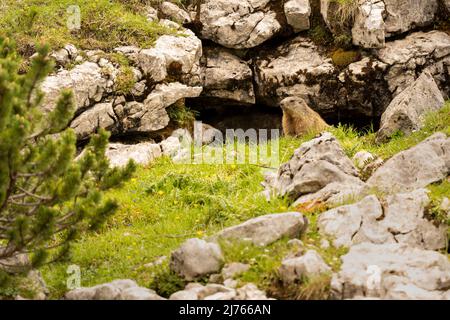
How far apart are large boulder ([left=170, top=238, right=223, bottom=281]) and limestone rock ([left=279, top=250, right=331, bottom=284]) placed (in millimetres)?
771

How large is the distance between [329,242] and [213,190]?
3.52 m

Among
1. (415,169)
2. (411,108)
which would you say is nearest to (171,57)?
(411,108)

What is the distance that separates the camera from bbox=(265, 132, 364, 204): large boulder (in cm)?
883

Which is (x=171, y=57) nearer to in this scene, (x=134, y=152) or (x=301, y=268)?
(x=134, y=152)

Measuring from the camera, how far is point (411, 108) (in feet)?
39.4

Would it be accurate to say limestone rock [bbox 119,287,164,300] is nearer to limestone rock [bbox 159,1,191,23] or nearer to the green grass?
the green grass

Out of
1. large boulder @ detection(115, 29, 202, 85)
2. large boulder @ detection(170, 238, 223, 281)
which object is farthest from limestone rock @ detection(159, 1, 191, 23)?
large boulder @ detection(170, 238, 223, 281)

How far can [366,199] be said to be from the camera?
792cm

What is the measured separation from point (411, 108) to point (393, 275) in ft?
21.0

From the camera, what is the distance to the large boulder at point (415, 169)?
8828 mm

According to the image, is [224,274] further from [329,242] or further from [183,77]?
[183,77]

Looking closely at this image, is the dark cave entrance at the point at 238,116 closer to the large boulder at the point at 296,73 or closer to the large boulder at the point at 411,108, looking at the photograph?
the large boulder at the point at 296,73

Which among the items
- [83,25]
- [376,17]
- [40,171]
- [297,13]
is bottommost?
[40,171]
